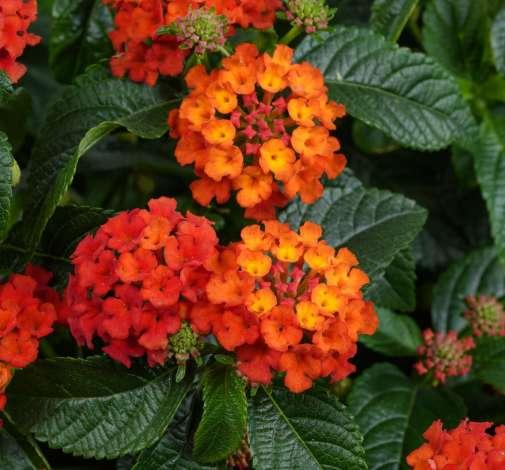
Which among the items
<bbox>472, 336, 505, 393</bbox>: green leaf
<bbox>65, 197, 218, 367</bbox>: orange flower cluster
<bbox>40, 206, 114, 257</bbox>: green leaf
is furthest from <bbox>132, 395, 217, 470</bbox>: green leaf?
<bbox>472, 336, 505, 393</bbox>: green leaf

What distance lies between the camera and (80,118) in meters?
1.30

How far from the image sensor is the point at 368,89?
137cm

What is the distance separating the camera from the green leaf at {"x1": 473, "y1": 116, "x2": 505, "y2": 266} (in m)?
1.44

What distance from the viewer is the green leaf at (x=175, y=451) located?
114 cm

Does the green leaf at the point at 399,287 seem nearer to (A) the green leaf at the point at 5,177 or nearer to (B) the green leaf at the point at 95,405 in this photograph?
(B) the green leaf at the point at 95,405

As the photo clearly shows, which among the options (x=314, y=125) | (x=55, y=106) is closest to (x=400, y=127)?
(x=314, y=125)

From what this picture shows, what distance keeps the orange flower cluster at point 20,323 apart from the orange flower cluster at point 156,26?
330 mm

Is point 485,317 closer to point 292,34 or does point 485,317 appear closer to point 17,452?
point 292,34

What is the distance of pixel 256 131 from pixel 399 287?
0.38 m

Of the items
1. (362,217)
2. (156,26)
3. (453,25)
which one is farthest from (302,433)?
(453,25)

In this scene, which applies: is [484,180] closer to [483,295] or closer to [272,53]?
[483,295]

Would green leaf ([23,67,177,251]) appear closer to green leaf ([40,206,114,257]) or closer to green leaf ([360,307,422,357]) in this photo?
green leaf ([40,206,114,257])

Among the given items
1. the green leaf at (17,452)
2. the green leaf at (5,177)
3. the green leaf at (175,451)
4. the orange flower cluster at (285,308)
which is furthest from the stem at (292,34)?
the green leaf at (17,452)

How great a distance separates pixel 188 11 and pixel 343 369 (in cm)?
49
